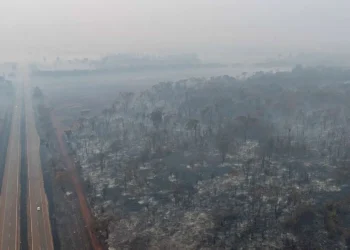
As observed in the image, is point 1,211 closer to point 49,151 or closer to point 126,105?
point 49,151

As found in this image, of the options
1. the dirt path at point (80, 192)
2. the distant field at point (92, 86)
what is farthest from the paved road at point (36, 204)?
the distant field at point (92, 86)

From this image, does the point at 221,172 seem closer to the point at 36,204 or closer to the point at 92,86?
Result: the point at 36,204

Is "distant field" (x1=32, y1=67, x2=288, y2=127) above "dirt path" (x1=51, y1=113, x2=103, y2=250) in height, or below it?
above

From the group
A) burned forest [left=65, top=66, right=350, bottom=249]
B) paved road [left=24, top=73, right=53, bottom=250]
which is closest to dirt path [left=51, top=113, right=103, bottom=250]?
burned forest [left=65, top=66, right=350, bottom=249]

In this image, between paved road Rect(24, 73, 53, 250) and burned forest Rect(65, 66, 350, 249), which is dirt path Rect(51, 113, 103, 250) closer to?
burned forest Rect(65, 66, 350, 249)

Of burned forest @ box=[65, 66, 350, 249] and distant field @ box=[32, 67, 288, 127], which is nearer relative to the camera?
burned forest @ box=[65, 66, 350, 249]

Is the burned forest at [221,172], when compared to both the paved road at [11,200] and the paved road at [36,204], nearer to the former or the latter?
the paved road at [36,204]

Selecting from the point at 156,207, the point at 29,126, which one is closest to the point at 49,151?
the point at 29,126
